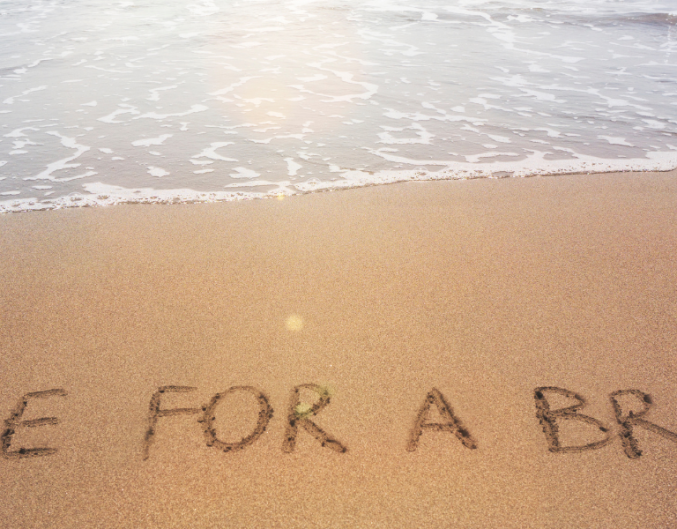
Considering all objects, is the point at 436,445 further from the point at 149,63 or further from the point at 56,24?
the point at 56,24

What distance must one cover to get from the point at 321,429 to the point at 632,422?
4.20 ft

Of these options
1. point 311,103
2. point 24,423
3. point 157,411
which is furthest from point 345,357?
point 311,103

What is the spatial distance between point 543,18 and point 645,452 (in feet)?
37.3

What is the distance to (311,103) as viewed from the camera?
6.08 meters

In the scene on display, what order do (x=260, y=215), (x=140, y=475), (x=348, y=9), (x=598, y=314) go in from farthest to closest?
(x=348, y=9) < (x=260, y=215) < (x=598, y=314) < (x=140, y=475)

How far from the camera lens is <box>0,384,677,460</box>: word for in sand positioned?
2.02 meters

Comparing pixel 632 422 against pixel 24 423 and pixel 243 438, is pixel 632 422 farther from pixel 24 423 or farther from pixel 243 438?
pixel 24 423

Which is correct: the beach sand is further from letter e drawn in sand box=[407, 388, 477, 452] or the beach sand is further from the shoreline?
the shoreline

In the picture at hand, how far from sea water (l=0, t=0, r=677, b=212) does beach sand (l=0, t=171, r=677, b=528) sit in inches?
28.9

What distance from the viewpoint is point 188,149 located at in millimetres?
4891

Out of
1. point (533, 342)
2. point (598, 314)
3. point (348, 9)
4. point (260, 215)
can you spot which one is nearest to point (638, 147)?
point (598, 314)

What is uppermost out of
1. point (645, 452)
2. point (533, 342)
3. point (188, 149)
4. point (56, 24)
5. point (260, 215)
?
point (56, 24)

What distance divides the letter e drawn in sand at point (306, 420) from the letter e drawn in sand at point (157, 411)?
15.8 inches

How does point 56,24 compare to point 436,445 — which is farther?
point 56,24
